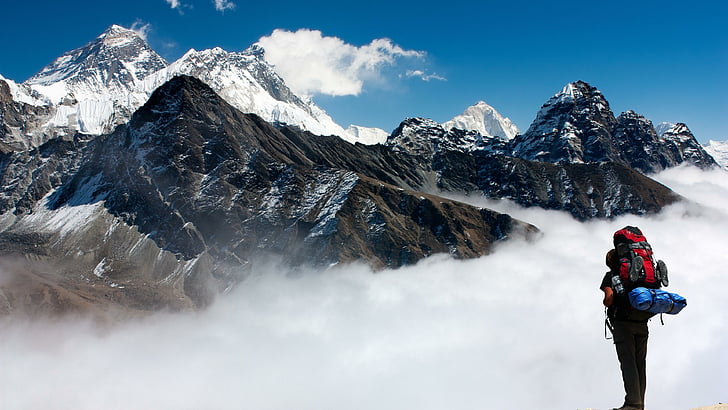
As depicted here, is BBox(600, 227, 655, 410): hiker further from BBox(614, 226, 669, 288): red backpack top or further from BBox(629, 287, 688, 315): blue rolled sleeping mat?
BBox(629, 287, 688, 315): blue rolled sleeping mat

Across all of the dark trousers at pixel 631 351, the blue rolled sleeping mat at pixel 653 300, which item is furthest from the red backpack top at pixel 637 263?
the dark trousers at pixel 631 351

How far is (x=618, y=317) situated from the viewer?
17609 millimetres

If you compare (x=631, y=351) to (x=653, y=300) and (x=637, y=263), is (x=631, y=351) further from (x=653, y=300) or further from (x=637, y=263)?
(x=637, y=263)

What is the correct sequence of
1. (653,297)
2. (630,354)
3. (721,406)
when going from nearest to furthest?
(653,297) < (630,354) < (721,406)

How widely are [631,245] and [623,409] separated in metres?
5.25

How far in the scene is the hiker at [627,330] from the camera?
17266 millimetres

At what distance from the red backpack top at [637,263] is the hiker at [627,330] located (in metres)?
0.05

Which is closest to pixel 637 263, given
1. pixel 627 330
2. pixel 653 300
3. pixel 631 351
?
pixel 653 300

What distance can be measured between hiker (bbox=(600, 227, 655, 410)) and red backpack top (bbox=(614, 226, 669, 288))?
5 centimetres

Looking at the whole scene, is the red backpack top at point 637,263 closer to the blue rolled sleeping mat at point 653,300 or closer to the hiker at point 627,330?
the hiker at point 627,330

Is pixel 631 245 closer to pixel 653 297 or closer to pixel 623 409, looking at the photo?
pixel 653 297

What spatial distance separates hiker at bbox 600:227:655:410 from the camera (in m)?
17.3

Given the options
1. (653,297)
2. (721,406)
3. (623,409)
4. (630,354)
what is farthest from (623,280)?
(721,406)

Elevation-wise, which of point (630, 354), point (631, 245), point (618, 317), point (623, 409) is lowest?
point (623, 409)
